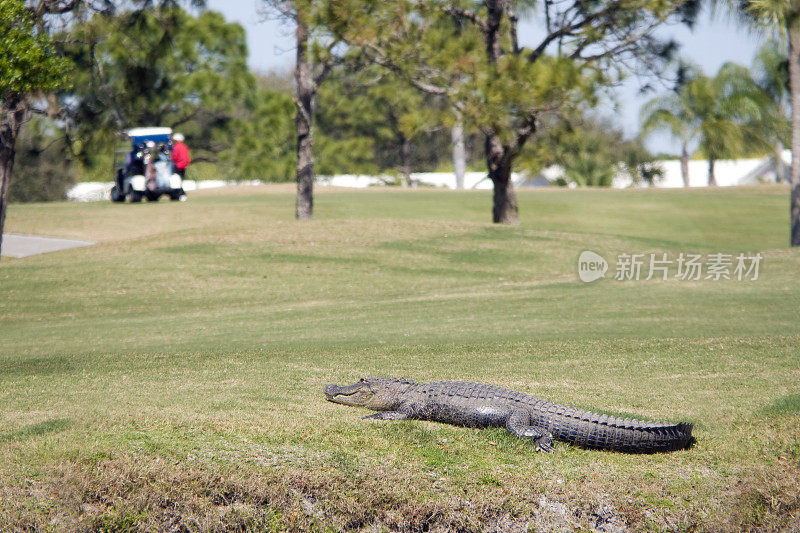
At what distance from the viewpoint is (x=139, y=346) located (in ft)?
36.8

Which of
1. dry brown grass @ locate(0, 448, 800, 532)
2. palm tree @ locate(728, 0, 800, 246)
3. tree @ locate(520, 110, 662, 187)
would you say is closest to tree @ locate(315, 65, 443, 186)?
tree @ locate(520, 110, 662, 187)

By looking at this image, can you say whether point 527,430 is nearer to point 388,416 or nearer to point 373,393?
point 388,416

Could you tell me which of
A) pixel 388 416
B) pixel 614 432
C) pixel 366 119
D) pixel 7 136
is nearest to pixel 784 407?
pixel 614 432

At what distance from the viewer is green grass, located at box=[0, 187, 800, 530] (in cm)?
600

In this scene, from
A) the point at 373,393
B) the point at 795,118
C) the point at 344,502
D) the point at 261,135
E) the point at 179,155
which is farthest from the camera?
the point at 261,135

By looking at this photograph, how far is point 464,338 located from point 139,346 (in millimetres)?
4476

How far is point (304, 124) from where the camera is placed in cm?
2541

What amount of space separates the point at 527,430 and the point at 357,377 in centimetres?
250

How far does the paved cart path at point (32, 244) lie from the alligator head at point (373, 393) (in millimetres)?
19022

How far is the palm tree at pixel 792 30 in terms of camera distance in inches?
837

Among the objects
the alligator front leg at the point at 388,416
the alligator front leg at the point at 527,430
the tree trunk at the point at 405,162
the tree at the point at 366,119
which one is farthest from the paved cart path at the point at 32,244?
the tree trunk at the point at 405,162

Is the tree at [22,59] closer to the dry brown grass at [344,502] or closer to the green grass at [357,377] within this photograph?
the green grass at [357,377]

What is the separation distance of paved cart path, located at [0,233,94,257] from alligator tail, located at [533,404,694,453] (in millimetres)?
20785

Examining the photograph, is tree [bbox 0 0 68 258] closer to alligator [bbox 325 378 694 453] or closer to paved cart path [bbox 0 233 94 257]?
alligator [bbox 325 378 694 453]
